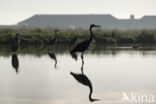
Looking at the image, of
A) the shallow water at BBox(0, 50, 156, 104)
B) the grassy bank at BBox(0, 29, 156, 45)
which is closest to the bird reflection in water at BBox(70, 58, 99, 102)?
Result: the shallow water at BBox(0, 50, 156, 104)

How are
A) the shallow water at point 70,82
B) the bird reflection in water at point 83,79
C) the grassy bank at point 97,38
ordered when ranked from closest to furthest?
the shallow water at point 70,82 → the bird reflection in water at point 83,79 → the grassy bank at point 97,38

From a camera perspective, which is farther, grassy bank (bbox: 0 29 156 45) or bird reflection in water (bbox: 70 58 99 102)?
grassy bank (bbox: 0 29 156 45)

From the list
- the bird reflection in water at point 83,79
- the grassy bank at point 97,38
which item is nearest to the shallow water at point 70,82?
the bird reflection in water at point 83,79

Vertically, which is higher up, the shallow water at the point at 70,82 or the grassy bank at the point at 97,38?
the shallow water at the point at 70,82

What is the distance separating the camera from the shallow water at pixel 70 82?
36.8 feet

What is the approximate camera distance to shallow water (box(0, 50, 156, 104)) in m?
11.2

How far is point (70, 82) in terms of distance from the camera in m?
13.9

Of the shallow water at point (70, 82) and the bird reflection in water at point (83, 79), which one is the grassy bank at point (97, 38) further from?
the bird reflection in water at point (83, 79)

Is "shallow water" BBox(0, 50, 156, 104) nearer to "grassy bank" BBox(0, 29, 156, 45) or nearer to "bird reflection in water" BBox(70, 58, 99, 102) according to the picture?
"bird reflection in water" BBox(70, 58, 99, 102)

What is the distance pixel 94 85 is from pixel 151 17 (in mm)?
143862

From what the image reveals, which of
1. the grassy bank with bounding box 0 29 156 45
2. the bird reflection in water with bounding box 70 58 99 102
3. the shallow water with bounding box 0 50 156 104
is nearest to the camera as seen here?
the shallow water with bounding box 0 50 156 104

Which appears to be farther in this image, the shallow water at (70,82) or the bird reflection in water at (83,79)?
the bird reflection in water at (83,79)

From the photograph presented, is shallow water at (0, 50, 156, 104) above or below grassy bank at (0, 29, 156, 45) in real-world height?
above

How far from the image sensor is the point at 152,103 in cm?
1040
